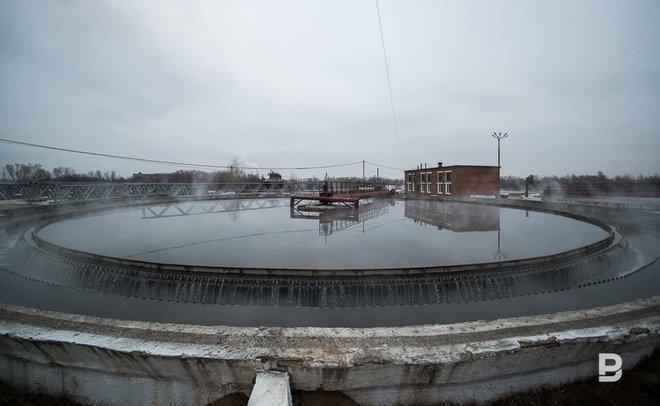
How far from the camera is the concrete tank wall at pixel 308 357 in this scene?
2008 millimetres

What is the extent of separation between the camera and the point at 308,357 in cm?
200

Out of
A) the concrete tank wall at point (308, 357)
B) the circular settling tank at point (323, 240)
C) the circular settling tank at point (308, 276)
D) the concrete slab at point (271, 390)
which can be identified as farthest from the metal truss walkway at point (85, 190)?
the concrete slab at point (271, 390)

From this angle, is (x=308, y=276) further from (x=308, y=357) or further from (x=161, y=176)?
(x=161, y=176)

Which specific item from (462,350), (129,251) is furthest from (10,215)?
(462,350)

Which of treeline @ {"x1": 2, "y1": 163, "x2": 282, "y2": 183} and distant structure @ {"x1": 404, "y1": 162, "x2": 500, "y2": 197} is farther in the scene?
treeline @ {"x1": 2, "y1": 163, "x2": 282, "y2": 183}

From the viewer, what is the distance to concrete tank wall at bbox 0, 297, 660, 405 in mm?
2008

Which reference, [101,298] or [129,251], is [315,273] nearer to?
[101,298]

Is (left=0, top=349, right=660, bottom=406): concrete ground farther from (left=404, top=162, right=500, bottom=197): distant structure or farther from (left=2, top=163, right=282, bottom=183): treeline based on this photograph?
(left=2, top=163, right=282, bottom=183): treeline

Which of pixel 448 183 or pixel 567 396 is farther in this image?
pixel 448 183

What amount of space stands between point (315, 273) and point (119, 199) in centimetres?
2154

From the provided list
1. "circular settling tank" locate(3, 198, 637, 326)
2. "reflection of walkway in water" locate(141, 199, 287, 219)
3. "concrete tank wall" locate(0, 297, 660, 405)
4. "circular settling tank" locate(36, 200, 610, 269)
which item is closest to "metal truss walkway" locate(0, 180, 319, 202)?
"reflection of walkway in water" locate(141, 199, 287, 219)

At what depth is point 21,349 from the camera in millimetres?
2207
